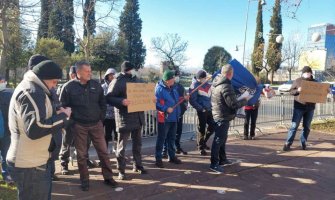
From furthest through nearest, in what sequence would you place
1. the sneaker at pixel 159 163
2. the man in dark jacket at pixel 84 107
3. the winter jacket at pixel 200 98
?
the winter jacket at pixel 200 98, the sneaker at pixel 159 163, the man in dark jacket at pixel 84 107

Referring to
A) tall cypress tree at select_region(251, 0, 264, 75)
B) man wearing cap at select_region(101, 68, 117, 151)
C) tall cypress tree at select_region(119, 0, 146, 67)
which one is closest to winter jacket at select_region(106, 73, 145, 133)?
man wearing cap at select_region(101, 68, 117, 151)

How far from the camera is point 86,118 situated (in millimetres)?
5141

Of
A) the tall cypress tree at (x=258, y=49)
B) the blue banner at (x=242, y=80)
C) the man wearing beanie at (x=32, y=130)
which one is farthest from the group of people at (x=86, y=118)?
the tall cypress tree at (x=258, y=49)

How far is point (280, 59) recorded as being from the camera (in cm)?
4741

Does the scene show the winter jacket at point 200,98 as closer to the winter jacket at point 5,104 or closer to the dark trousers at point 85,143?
the dark trousers at point 85,143

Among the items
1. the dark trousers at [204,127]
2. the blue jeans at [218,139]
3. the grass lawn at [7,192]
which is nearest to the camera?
the grass lawn at [7,192]

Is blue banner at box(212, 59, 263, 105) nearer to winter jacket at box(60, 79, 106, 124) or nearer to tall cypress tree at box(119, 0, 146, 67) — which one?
winter jacket at box(60, 79, 106, 124)

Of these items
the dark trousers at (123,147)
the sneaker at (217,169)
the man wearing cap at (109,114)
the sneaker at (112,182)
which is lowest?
the sneaker at (112,182)

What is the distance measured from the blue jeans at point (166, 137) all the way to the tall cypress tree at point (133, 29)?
1717 inches

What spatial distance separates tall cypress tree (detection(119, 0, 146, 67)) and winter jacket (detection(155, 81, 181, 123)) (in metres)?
43.7

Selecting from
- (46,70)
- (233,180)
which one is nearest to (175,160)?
(233,180)

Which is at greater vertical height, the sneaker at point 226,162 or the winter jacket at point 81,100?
the winter jacket at point 81,100

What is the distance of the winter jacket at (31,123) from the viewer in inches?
128

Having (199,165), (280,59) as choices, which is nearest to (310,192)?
(199,165)
